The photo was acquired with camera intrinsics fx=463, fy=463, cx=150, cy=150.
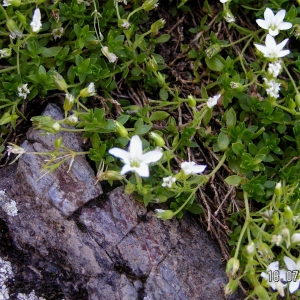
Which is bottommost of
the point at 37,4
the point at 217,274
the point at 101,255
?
the point at 217,274

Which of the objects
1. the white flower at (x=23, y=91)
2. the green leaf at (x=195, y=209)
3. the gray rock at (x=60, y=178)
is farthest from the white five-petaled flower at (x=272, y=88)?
the white flower at (x=23, y=91)

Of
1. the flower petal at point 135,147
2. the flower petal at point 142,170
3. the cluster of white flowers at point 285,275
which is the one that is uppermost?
the flower petal at point 135,147

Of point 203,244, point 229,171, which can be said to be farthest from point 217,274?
point 229,171

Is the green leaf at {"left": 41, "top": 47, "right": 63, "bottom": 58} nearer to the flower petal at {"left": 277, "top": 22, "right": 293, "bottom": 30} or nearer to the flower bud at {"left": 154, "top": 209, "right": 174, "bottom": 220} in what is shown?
the flower bud at {"left": 154, "top": 209, "right": 174, "bottom": 220}

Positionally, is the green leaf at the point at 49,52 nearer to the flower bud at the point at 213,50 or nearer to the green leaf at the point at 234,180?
the flower bud at the point at 213,50

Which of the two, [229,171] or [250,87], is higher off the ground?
[250,87]

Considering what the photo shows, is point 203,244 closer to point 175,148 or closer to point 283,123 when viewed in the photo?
point 175,148
